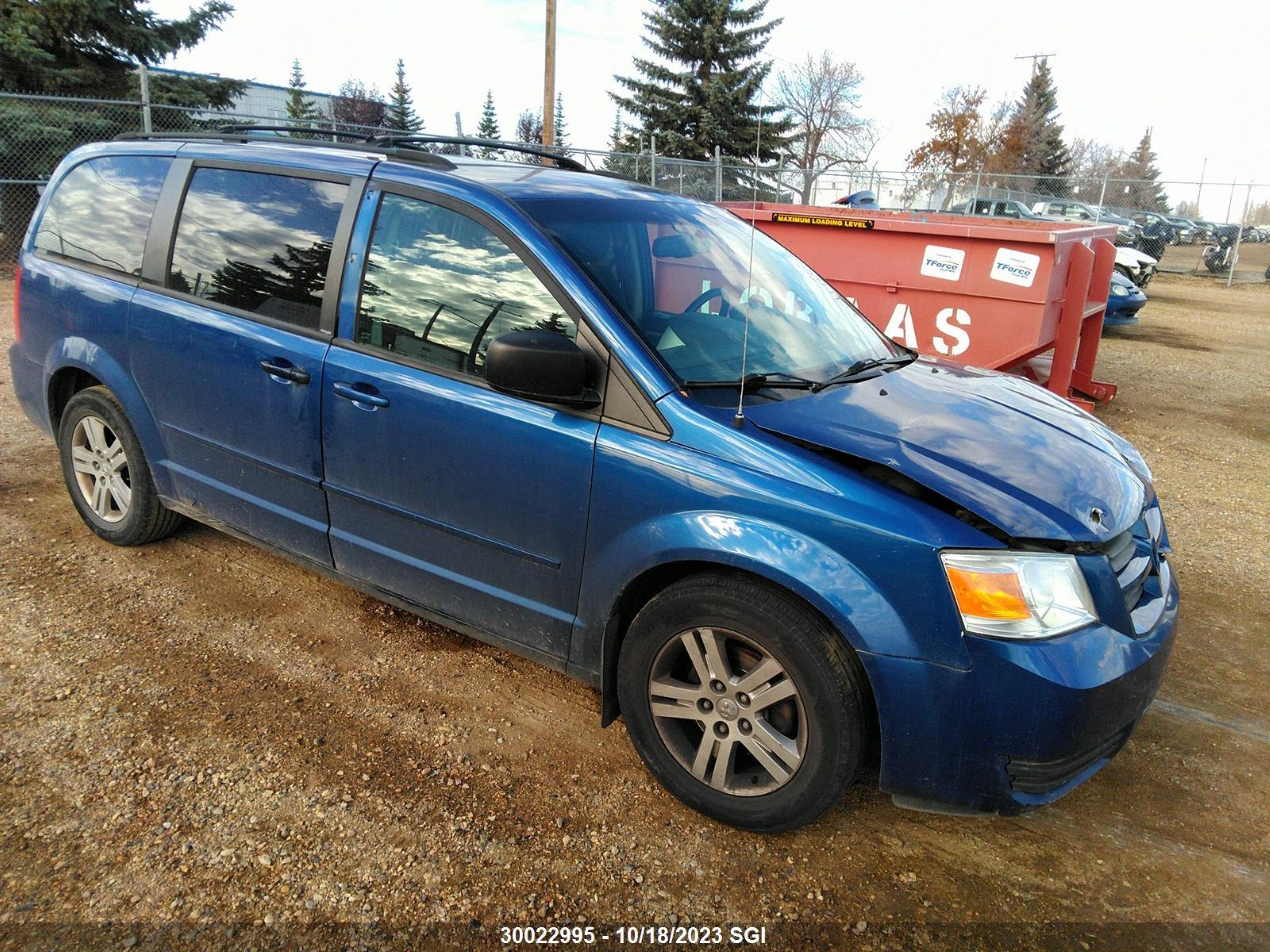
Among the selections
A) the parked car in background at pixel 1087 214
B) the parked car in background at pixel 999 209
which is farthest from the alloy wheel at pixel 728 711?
the parked car in background at pixel 1087 214

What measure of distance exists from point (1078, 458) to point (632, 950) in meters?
1.97

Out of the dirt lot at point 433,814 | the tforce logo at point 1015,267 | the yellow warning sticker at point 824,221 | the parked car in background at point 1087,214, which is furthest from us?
the parked car in background at point 1087,214

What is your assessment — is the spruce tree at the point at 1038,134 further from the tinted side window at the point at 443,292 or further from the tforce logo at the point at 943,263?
the tinted side window at the point at 443,292

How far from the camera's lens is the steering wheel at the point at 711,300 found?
3.00m

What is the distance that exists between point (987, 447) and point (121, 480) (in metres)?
3.77

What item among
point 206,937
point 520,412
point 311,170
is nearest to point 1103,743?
point 520,412

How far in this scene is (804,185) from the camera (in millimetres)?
22438

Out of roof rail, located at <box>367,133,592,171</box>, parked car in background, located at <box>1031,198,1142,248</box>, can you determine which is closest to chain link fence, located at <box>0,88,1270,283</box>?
parked car in background, located at <box>1031,198,1142,248</box>

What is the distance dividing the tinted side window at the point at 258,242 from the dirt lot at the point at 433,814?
4.39 ft

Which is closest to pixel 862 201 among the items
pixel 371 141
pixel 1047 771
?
pixel 371 141

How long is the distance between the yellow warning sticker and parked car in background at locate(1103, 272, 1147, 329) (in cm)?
600

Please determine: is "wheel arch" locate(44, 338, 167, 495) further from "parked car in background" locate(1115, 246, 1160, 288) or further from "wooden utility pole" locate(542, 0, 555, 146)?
"wooden utility pole" locate(542, 0, 555, 146)

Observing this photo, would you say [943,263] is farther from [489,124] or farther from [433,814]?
[489,124]

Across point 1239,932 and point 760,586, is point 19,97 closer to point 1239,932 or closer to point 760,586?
point 760,586
